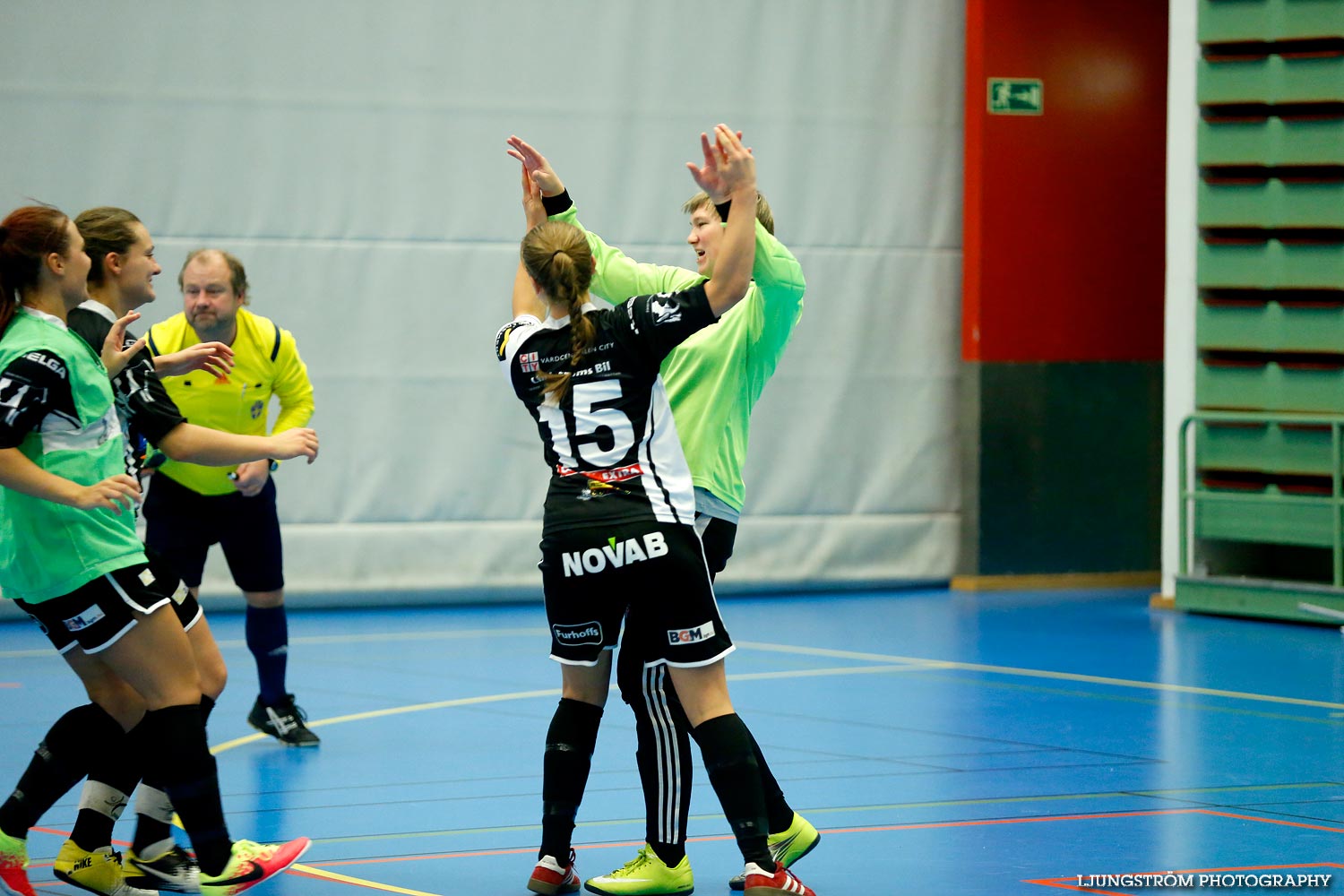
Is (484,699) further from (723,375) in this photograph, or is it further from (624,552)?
(624,552)

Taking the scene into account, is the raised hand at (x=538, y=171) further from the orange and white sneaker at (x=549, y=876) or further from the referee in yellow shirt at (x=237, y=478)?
the referee in yellow shirt at (x=237, y=478)

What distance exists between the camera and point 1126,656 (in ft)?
37.3

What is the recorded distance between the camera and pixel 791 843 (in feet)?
19.0

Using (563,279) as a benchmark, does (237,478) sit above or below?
below

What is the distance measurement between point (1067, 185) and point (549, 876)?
37.1ft

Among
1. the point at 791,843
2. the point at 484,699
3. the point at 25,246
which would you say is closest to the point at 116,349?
the point at 25,246

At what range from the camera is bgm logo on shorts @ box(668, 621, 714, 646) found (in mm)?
5352

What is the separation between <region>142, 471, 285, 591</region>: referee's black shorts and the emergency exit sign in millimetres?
8753

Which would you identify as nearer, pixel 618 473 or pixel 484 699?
pixel 618 473

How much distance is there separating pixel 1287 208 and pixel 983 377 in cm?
318

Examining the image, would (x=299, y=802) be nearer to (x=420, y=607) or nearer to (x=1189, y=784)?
(x=1189, y=784)

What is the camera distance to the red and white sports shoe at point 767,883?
528 cm

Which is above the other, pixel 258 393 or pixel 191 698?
pixel 258 393

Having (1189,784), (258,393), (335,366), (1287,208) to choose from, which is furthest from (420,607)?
(1189,784)
